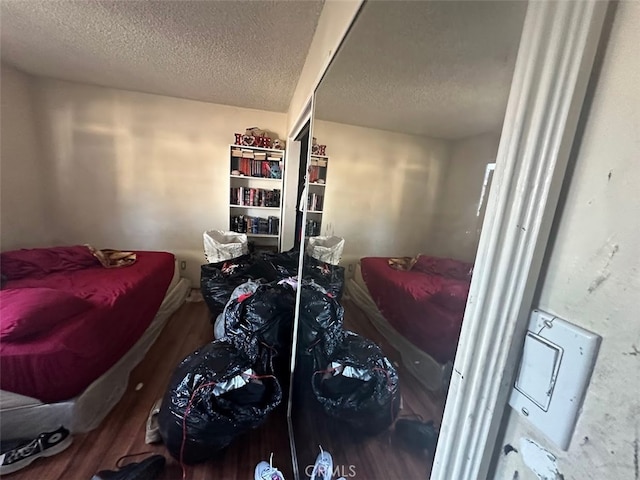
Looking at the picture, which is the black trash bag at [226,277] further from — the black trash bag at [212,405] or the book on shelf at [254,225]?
the black trash bag at [212,405]

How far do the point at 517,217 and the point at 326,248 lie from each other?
862 mm

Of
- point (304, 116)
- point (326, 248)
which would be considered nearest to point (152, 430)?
point (326, 248)

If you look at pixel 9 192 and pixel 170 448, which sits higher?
pixel 9 192

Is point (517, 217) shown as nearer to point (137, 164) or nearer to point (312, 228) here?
point (312, 228)

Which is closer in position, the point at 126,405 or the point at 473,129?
the point at 473,129

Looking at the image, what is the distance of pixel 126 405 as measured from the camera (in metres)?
1.59

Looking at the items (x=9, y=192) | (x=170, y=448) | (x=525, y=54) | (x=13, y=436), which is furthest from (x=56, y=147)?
(x=525, y=54)

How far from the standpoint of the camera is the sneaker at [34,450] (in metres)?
1.18

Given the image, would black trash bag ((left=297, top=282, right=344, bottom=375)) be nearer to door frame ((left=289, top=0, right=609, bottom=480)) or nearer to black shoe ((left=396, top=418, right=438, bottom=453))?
black shoe ((left=396, top=418, right=438, bottom=453))

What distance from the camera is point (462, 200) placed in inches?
17.2

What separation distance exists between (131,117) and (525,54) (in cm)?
373

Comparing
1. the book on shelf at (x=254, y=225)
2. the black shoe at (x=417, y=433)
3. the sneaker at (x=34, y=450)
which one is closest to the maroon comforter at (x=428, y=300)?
the black shoe at (x=417, y=433)

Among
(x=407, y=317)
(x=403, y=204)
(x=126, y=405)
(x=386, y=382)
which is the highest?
(x=403, y=204)

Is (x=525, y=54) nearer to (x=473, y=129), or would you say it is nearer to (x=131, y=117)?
(x=473, y=129)
